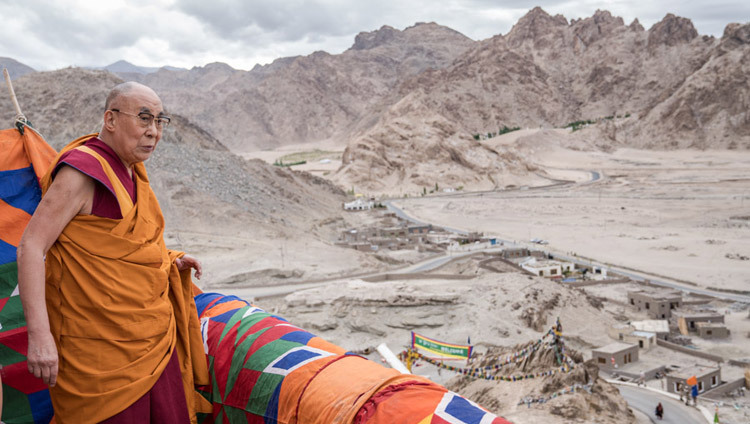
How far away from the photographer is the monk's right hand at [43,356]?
5.70ft

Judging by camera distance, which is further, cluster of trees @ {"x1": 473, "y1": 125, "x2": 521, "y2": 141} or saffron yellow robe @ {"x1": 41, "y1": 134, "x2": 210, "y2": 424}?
cluster of trees @ {"x1": 473, "y1": 125, "x2": 521, "y2": 141}

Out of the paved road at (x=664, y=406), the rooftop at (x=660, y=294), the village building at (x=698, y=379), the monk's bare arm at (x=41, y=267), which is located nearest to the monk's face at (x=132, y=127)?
the monk's bare arm at (x=41, y=267)

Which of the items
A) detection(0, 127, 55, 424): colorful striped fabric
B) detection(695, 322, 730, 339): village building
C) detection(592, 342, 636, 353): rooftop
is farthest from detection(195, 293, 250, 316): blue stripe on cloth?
detection(695, 322, 730, 339): village building

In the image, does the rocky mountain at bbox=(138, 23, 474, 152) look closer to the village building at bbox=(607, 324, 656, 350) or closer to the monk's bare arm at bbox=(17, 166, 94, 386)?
the village building at bbox=(607, 324, 656, 350)

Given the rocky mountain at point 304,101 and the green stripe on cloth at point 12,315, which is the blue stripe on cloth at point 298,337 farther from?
the rocky mountain at point 304,101

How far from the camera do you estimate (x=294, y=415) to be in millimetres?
2033

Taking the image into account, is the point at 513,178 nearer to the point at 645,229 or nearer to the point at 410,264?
the point at 645,229

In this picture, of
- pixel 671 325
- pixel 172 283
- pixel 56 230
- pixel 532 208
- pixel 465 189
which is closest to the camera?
pixel 56 230

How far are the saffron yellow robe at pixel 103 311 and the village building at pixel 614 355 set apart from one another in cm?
1325

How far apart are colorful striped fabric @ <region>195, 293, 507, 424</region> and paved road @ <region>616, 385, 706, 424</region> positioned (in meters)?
9.61

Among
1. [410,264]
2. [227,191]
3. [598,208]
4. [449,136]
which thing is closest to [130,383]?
[410,264]

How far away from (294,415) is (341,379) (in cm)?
21

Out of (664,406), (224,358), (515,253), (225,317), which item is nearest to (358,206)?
(515,253)

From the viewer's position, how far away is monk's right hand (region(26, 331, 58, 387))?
1.74 metres
